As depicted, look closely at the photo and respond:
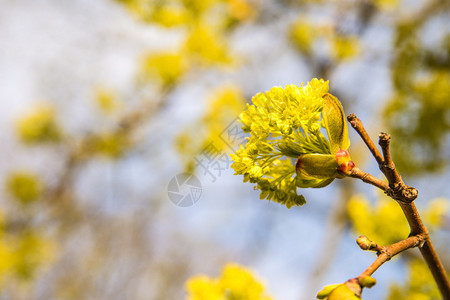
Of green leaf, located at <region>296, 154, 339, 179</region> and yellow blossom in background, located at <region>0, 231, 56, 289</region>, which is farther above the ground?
yellow blossom in background, located at <region>0, 231, 56, 289</region>

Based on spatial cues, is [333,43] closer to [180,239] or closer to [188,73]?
[188,73]

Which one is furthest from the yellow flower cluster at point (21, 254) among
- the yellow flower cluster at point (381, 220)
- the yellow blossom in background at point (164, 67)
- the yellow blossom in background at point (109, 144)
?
the yellow flower cluster at point (381, 220)

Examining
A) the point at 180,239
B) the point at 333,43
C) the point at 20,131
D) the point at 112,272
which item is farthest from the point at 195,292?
the point at 180,239

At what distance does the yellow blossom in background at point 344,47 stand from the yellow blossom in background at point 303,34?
295mm

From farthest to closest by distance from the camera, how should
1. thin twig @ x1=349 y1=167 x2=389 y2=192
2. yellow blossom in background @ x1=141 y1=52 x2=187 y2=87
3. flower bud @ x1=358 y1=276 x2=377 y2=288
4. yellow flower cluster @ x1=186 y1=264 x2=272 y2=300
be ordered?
yellow blossom in background @ x1=141 y1=52 x2=187 y2=87 → yellow flower cluster @ x1=186 y1=264 x2=272 y2=300 → thin twig @ x1=349 y1=167 x2=389 y2=192 → flower bud @ x1=358 y1=276 x2=377 y2=288

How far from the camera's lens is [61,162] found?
3682 mm

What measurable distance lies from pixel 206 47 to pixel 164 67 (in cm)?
45

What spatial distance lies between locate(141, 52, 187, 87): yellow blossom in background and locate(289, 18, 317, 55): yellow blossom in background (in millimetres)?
1232

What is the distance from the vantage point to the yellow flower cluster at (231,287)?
1.05 m

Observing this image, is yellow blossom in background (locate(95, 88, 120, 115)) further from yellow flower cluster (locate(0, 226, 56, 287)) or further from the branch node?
the branch node

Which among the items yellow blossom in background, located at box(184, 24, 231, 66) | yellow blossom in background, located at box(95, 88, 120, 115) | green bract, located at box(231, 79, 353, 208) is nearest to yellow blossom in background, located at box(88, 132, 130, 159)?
yellow blossom in background, located at box(95, 88, 120, 115)

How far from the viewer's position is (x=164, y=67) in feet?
11.7

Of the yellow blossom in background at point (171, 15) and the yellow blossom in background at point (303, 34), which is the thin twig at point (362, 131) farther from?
the yellow blossom in background at point (303, 34)

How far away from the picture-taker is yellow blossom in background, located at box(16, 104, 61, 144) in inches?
153
